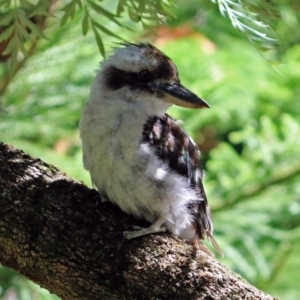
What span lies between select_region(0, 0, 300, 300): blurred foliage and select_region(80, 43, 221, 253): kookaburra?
0.94 meters

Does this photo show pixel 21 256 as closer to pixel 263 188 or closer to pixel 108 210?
pixel 108 210

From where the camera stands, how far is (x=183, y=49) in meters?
4.80

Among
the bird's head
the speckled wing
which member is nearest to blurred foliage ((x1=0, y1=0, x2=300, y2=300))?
the bird's head

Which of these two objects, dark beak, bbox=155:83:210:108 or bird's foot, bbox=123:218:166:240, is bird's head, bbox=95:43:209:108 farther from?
bird's foot, bbox=123:218:166:240

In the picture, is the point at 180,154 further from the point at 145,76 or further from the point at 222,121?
the point at 222,121

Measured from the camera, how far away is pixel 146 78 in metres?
2.86

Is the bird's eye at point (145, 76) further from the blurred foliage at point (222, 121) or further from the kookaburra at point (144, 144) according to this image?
the blurred foliage at point (222, 121)

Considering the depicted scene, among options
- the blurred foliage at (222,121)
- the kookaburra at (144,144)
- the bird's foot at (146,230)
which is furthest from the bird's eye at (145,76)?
the blurred foliage at (222,121)

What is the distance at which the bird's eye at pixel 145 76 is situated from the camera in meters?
2.85

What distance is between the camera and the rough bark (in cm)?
231

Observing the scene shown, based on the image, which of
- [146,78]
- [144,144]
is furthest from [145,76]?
[144,144]

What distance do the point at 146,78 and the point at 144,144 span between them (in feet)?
0.95

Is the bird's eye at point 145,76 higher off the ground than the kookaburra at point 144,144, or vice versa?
the bird's eye at point 145,76

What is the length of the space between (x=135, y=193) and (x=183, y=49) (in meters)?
2.31
